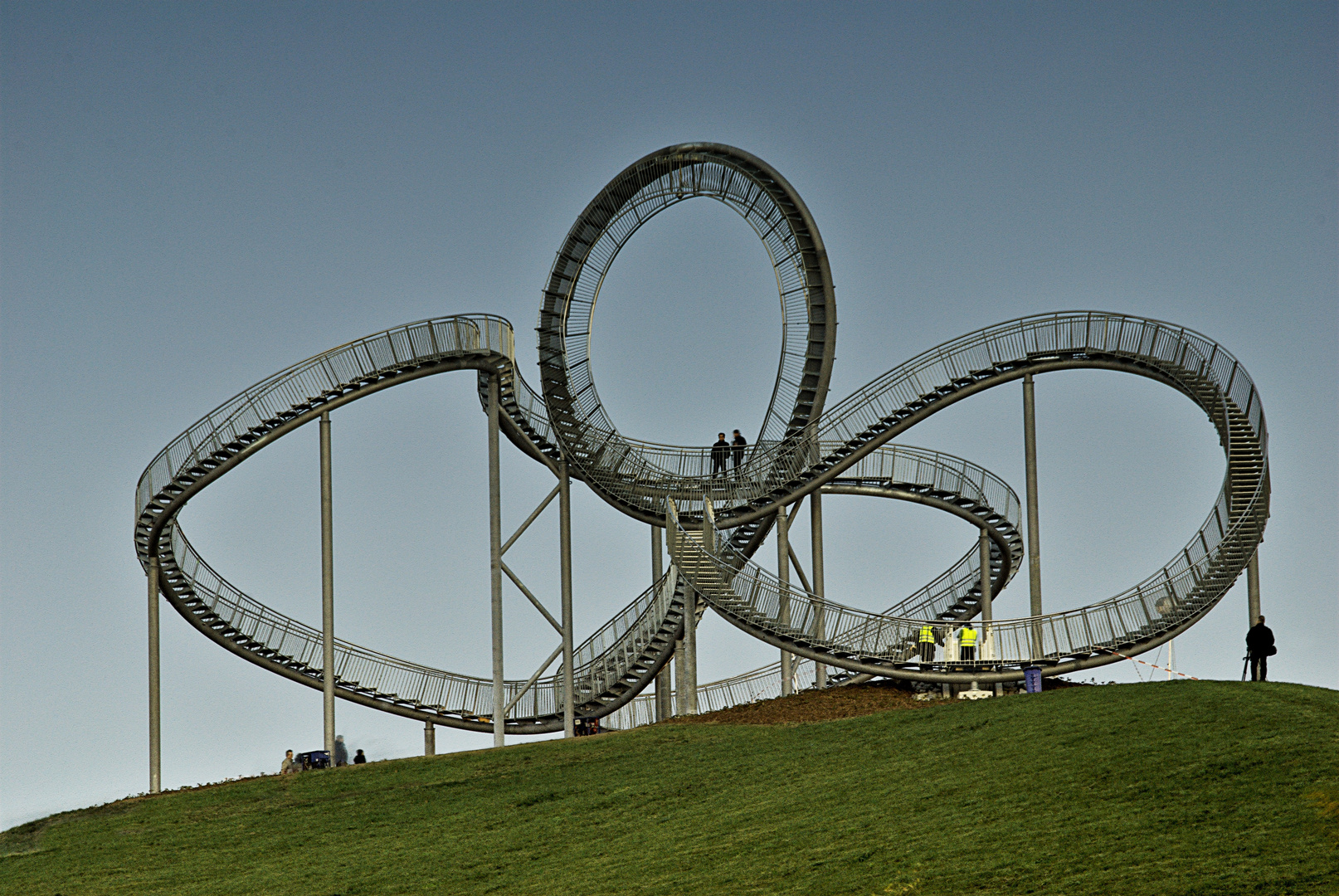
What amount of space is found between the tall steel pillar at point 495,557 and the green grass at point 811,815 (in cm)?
665

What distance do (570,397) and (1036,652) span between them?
42.6 feet

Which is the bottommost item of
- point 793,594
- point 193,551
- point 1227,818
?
point 1227,818

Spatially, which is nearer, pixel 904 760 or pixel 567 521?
pixel 904 760

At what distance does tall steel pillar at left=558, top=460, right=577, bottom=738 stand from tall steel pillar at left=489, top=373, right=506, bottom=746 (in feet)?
5.08

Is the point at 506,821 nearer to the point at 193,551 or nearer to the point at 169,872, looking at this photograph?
the point at 169,872

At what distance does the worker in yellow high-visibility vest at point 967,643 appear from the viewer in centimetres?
3591

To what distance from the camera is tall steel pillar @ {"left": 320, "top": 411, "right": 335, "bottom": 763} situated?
37.3 meters

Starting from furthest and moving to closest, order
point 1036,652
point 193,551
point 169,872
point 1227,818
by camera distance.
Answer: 1. point 193,551
2. point 1036,652
3. point 169,872
4. point 1227,818

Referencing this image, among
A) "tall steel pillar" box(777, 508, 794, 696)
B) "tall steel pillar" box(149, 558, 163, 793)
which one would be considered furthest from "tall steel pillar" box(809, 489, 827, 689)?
"tall steel pillar" box(149, 558, 163, 793)

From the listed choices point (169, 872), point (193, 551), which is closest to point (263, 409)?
point (193, 551)

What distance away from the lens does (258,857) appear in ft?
83.7

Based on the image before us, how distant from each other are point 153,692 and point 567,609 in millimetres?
9332

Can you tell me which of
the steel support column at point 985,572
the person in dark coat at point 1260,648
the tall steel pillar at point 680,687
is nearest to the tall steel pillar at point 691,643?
the tall steel pillar at point 680,687

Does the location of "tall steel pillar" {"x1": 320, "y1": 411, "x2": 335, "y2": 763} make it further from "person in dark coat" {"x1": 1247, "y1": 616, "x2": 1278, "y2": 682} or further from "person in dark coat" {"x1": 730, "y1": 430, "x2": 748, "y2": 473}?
"person in dark coat" {"x1": 1247, "y1": 616, "x2": 1278, "y2": 682}
